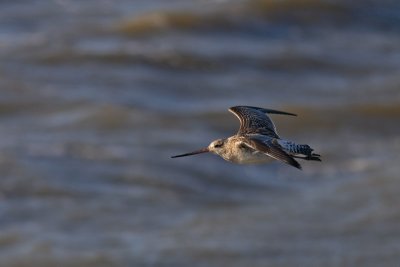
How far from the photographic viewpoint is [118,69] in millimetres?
20469

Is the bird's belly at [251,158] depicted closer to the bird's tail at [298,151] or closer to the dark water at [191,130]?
the bird's tail at [298,151]

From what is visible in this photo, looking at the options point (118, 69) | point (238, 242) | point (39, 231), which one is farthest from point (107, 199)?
point (118, 69)

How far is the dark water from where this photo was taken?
14.0 metres

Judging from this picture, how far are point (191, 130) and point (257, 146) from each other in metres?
12.1

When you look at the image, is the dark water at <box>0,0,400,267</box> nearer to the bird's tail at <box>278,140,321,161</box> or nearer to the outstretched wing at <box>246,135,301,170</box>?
the outstretched wing at <box>246,135,301,170</box>

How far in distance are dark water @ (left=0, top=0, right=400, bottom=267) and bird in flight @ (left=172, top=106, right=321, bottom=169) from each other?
21.0 ft

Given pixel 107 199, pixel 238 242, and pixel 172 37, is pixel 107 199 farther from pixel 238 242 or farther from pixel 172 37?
pixel 172 37

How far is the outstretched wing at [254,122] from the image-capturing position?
21.0 feet

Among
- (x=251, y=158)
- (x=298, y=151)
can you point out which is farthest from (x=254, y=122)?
(x=298, y=151)

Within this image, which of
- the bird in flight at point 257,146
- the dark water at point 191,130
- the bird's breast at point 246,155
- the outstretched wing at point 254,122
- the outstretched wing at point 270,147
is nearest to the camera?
the outstretched wing at point 270,147

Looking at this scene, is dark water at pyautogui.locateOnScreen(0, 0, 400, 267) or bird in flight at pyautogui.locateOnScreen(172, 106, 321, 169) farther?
dark water at pyautogui.locateOnScreen(0, 0, 400, 267)

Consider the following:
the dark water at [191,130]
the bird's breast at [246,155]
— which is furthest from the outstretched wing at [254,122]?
the dark water at [191,130]

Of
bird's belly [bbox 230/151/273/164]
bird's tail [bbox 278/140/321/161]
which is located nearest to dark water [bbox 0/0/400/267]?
bird's belly [bbox 230/151/273/164]

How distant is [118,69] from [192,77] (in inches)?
55.7
